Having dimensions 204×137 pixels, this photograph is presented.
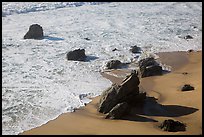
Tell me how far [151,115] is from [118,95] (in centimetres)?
106

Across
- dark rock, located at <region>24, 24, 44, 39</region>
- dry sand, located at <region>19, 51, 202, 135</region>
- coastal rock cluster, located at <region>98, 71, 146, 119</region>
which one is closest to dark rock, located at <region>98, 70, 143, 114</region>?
coastal rock cluster, located at <region>98, 71, 146, 119</region>

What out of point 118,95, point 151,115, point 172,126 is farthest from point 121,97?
point 172,126

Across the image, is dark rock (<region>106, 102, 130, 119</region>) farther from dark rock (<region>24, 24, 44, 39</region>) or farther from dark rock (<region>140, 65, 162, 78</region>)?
dark rock (<region>24, 24, 44, 39</region>)

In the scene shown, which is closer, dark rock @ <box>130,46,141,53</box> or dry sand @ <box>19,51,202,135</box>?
dry sand @ <box>19,51,202,135</box>

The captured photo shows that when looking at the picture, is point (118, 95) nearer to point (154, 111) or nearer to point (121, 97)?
point (121, 97)

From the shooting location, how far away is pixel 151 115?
10523 mm

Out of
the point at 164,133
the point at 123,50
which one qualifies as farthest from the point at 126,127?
the point at 123,50

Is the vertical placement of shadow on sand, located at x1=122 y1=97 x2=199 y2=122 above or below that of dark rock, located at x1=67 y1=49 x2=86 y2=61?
below

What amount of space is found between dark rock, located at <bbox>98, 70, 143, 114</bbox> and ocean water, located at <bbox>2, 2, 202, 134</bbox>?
3.59 ft

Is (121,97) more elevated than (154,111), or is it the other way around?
(121,97)

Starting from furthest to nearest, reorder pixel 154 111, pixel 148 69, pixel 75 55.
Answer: pixel 75 55 → pixel 148 69 → pixel 154 111

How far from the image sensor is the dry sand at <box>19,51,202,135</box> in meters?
9.50

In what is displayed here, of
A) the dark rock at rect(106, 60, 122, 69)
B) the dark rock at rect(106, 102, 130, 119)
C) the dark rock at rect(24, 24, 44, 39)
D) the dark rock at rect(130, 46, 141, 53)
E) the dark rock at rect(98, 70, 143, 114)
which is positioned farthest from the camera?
the dark rock at rect(24, 24, 44, 39)

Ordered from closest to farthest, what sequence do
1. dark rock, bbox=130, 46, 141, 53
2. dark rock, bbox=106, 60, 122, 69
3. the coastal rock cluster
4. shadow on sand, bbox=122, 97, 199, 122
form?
shadow on sand, bbox=122, 97, 199, 122 < the coastal rock cluster < dark rock, bbox=106, 60, 122, 69 < dark rock, bbox=130, 46, 141, 53
